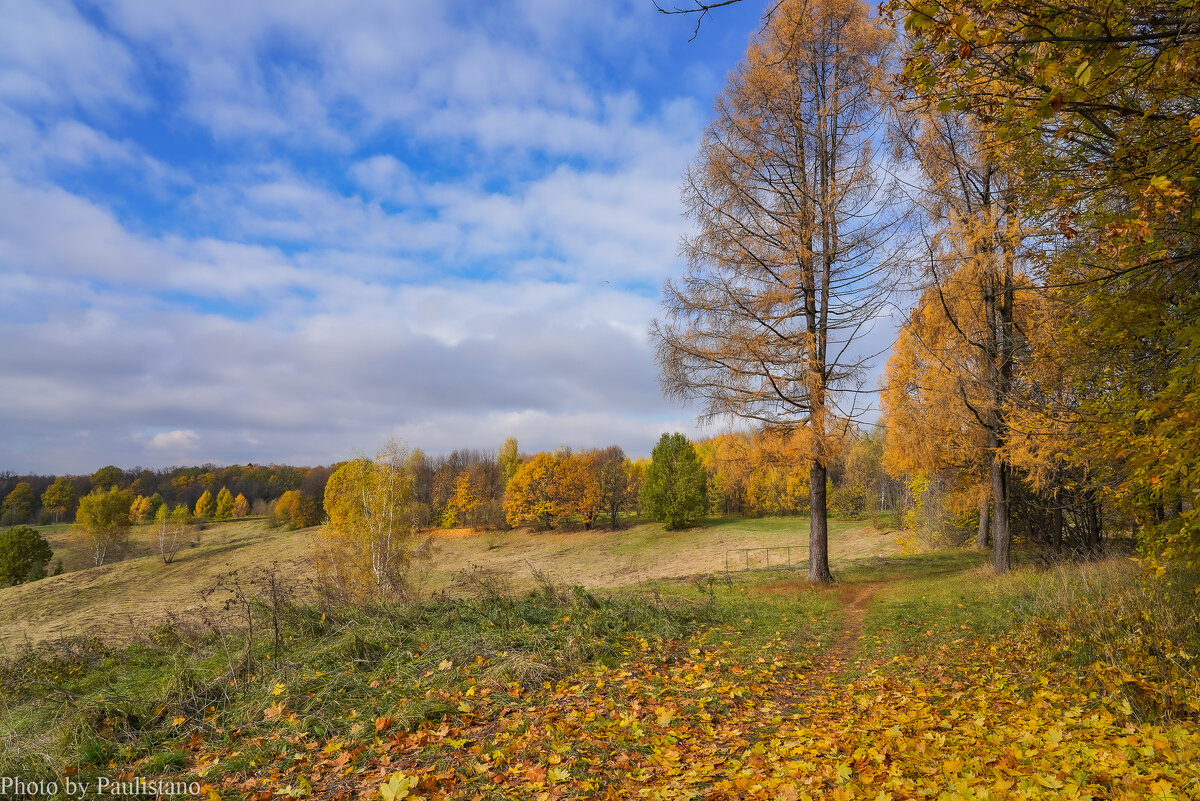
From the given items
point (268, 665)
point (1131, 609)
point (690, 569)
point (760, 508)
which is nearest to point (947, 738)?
point (1131, 609)

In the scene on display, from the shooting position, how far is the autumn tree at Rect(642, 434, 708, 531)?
4309cm

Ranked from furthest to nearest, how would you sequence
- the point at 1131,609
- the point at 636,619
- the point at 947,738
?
the point at 636,619
the point at 1131,609
the point at 947,738

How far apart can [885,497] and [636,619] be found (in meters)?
56.2

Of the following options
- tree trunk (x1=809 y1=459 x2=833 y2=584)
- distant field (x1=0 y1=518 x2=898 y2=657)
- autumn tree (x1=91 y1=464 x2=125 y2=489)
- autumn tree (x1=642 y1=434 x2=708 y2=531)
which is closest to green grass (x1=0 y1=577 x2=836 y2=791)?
tree trunk (x1=809 y1=459 x2=833 y2=584)

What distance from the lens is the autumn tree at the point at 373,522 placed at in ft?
70.8

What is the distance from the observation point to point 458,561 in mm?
41906

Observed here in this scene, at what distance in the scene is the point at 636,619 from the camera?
7.98 metres

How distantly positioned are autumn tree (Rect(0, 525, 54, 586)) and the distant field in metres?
1.72

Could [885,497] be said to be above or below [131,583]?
above

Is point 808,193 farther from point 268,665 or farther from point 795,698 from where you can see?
point 268,665

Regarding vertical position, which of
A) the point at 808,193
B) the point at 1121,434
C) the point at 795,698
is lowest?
the point at 795,698

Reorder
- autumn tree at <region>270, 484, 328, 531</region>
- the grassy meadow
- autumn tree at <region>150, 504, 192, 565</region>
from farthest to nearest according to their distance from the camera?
autumn tree at <region>270, 484, 328, 531</region> < autumn tree at <region>150, 504, 192, 565</region> < the grassy meadow

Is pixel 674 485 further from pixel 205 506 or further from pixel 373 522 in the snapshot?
pixel 205 506

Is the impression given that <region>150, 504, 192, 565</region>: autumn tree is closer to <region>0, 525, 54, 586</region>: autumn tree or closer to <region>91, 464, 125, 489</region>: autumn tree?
<region>0, 525, 54, 586</region>: autumn tree
